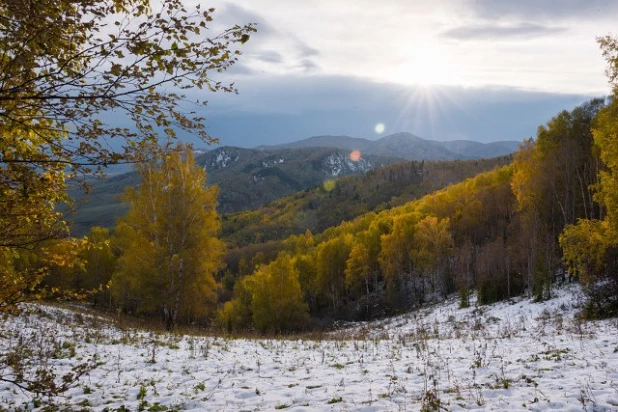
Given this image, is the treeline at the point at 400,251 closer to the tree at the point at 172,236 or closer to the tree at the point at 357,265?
the tree at the point at 172,236

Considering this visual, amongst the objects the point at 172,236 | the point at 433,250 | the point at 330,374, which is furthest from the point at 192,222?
the point at 433,250

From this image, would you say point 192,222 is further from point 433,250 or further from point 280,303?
point 433,250

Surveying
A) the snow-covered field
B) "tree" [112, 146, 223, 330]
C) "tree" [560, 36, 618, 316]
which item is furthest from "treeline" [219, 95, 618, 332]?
"tree" [112, 146, 223, 330]

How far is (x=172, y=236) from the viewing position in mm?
19375

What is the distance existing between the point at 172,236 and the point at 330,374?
12.9 meters

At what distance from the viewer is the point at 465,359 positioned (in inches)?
389

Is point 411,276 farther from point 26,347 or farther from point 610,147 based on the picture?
point 26,347

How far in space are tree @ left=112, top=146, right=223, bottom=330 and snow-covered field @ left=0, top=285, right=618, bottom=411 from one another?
5.97 m

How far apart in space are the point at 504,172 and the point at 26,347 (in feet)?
233

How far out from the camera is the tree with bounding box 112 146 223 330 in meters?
19.3

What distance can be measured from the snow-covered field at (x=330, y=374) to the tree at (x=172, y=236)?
5.97 m

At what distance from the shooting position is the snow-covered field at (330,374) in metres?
6.66

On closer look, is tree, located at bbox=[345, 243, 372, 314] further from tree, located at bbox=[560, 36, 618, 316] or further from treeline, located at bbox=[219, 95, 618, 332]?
tree, located at bbox=[560, 36, 618, 316]

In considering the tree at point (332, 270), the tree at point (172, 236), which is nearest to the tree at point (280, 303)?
the tree at point (172, 236)
